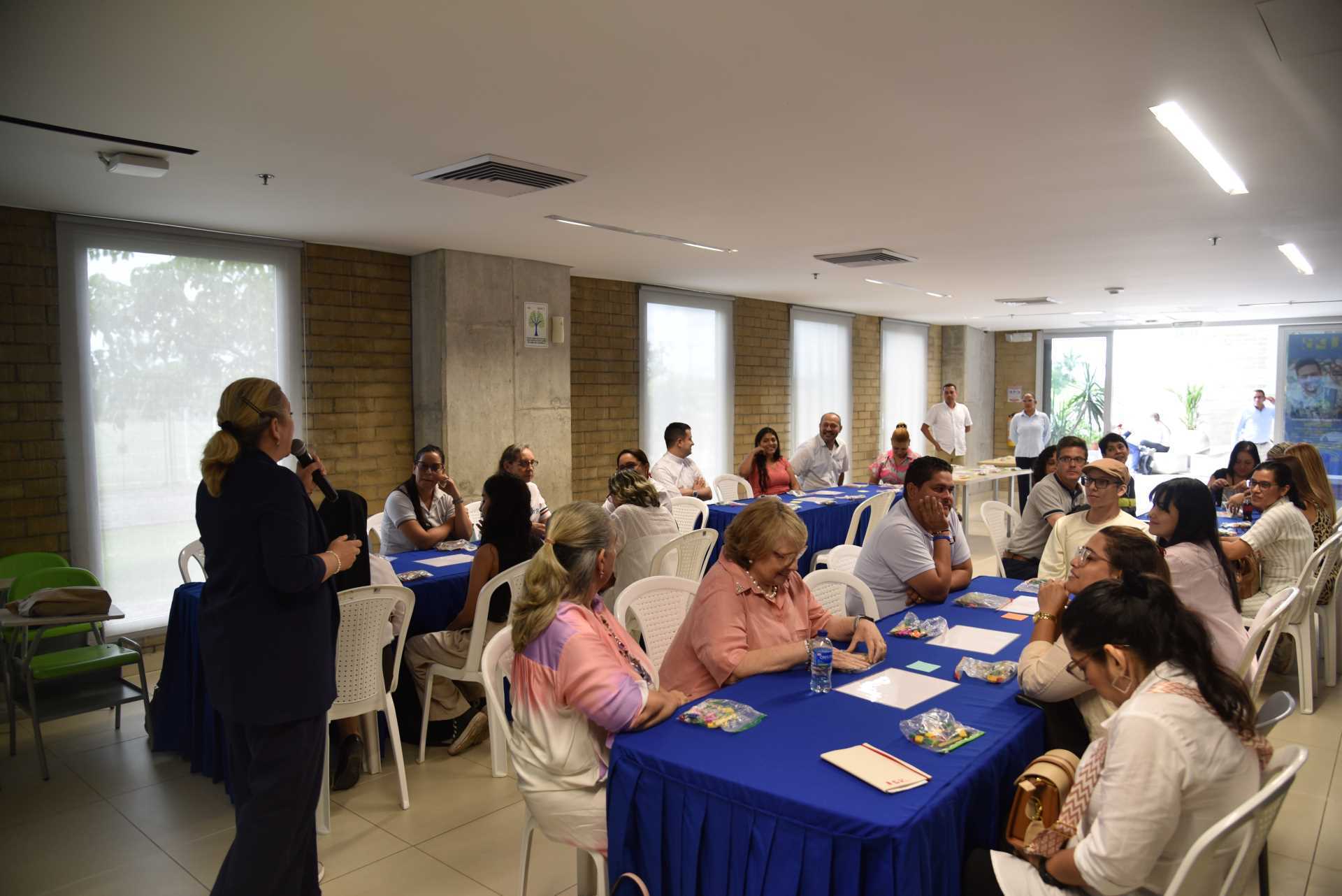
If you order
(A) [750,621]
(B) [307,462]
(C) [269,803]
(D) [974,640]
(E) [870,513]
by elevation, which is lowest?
(C) [269,803]

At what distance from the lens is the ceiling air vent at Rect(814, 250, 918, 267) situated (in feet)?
23.3

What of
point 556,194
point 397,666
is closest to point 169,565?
point 397,666

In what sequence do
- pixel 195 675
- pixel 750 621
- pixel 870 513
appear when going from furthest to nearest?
1. pixel 870 513
2. pixel 195 675
3. pixel 750 621

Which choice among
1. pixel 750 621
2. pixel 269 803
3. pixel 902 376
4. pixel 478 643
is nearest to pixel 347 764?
pixel 478 643

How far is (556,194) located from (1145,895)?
4243 millimetres

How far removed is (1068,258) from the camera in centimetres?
740

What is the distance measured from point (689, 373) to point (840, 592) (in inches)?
240

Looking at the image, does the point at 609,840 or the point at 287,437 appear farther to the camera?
the point at 287,437

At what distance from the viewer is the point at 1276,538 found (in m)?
→ 4.56

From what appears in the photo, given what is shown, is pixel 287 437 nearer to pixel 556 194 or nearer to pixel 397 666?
pixel 397 666

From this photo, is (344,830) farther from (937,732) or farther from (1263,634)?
(1263,634)

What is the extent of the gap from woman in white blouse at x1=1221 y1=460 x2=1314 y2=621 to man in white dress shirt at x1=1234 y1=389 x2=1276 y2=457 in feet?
33.9

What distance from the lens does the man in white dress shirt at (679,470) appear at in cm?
738

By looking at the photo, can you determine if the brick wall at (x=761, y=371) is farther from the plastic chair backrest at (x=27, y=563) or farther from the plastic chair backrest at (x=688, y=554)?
the plastic chair backrest at (x=27, y=563)
